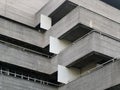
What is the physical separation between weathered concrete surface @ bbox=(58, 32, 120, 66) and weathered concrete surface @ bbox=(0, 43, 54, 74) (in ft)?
5.45

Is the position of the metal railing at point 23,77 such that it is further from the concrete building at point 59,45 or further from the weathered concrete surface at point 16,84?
the weathered concrete surface at point 16,84

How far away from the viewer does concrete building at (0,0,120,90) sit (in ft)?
92.2

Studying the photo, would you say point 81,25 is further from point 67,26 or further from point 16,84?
point 16,84

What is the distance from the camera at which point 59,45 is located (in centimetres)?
3247

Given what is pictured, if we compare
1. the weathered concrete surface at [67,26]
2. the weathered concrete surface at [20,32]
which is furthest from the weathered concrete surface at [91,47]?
the weathered concrete surface at [20,32]

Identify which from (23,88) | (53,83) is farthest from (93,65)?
(23,88)

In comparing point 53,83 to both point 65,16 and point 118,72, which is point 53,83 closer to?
point 65,16

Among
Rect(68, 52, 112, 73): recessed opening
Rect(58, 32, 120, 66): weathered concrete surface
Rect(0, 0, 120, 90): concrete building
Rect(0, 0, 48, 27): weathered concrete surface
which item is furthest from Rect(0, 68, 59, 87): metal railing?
Rect(0, 0, 48, 27): weathered concrete surface

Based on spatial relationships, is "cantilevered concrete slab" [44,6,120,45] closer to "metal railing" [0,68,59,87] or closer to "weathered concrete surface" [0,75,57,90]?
"metal railing" [0,68,59,87]

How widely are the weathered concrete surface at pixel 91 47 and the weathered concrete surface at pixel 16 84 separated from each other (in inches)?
111

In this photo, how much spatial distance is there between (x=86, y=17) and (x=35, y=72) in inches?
228

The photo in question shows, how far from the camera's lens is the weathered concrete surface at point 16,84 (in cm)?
2747

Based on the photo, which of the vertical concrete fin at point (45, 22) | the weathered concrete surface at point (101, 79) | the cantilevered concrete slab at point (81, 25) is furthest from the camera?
the vertical concrete fin at point (45, 22)

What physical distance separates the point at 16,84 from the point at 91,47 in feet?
19.3
